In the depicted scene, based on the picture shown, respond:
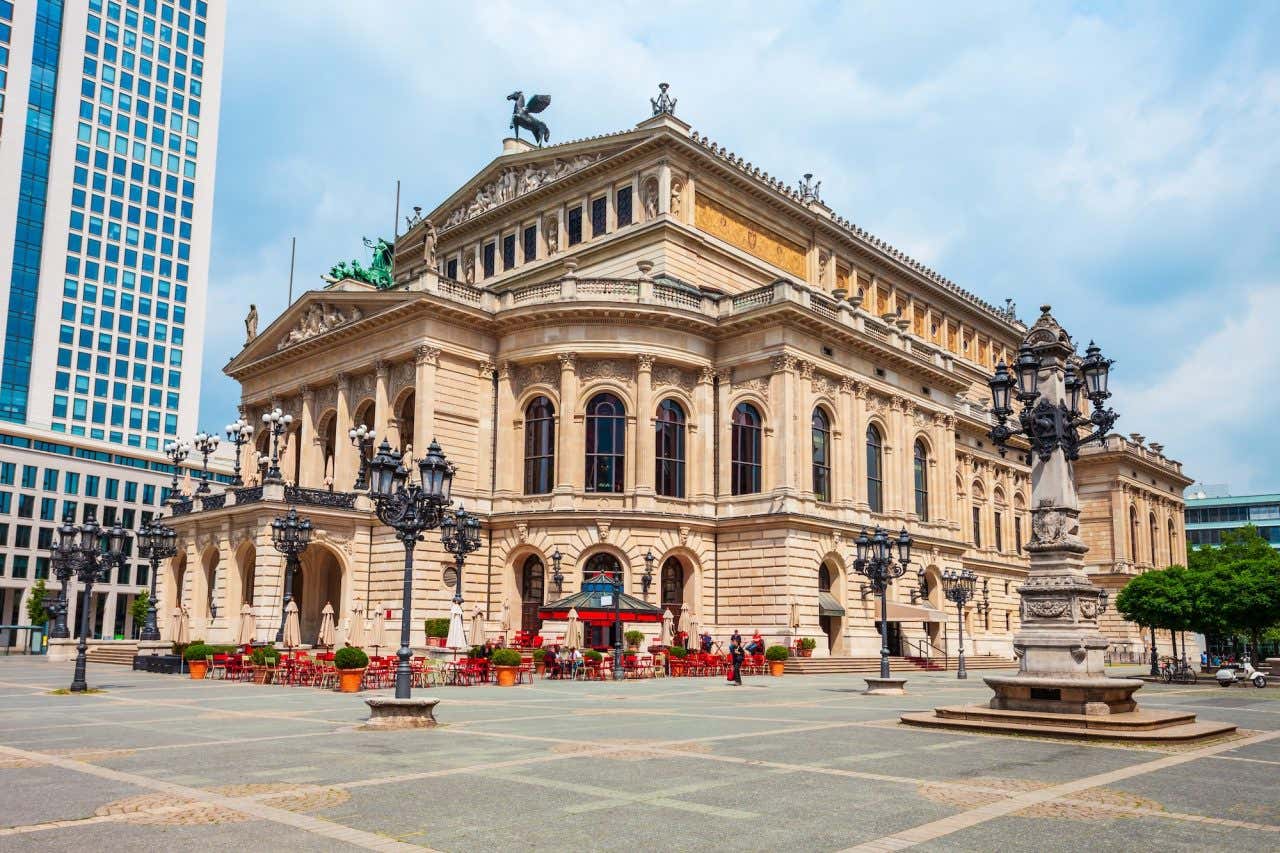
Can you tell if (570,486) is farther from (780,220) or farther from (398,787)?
(398,787)

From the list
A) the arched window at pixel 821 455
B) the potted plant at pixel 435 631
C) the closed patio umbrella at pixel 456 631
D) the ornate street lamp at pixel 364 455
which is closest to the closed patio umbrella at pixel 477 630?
the closed patio umbrella at pixel 456 631

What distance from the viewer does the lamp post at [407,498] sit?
67.1 ft

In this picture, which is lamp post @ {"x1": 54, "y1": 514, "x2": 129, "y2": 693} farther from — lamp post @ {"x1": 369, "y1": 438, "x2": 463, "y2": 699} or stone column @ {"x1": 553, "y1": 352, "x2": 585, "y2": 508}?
stone column @ {"x1": 553, "y1": 352, "x2": 585, "y2": 508}

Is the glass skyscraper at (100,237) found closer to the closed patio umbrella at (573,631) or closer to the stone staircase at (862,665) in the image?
the closed patio umbrella at (573,631)

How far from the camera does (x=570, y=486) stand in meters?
46.2

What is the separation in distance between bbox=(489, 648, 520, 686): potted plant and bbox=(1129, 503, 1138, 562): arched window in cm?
6333

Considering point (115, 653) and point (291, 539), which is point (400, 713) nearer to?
point (291, 539)

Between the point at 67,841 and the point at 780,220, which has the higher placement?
the point at 780,220

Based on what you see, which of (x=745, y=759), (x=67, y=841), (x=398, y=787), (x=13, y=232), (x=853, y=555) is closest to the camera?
(x=67, y=841)

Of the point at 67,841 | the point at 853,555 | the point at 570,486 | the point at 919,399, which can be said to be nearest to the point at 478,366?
the point at 570,486

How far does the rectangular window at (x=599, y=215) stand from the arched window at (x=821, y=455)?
15996 millimetres

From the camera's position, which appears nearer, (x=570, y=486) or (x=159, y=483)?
(x=570, y=486)

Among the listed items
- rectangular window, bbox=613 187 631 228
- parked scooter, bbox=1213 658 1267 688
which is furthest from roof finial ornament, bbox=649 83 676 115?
parked scooter, bbox=1213 658 1267 688

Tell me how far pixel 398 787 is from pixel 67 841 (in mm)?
3597
